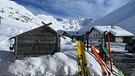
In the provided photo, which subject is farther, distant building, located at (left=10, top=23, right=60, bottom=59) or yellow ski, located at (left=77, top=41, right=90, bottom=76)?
distant building, located at (left=10, top=23, right=60, bottom=59)

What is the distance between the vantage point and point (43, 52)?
19.0 meters

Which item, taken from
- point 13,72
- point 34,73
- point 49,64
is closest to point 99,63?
point 49,64

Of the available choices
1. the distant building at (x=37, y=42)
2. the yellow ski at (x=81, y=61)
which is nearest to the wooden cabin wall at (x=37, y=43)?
the distant building at (x=37, y=42)

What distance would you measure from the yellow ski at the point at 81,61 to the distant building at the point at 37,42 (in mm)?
5256

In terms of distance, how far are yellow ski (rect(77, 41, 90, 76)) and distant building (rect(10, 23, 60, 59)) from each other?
526 centimetres

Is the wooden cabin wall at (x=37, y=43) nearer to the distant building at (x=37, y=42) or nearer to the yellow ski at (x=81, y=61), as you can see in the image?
the distant building at (x=37, y=42)

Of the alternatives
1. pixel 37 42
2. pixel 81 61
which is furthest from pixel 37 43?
pixel 81 61

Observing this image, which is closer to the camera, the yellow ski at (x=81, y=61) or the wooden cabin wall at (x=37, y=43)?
the yellow ski at (x=81, y=61)

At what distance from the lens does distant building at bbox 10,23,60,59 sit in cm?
1875

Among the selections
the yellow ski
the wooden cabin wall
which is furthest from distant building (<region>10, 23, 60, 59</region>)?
the yellow ski

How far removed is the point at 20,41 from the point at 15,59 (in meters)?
1.38

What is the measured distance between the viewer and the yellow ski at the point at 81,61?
13662mm

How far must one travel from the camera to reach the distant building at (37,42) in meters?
18.8

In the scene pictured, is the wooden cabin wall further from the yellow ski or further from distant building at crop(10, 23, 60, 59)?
the yellow ski
